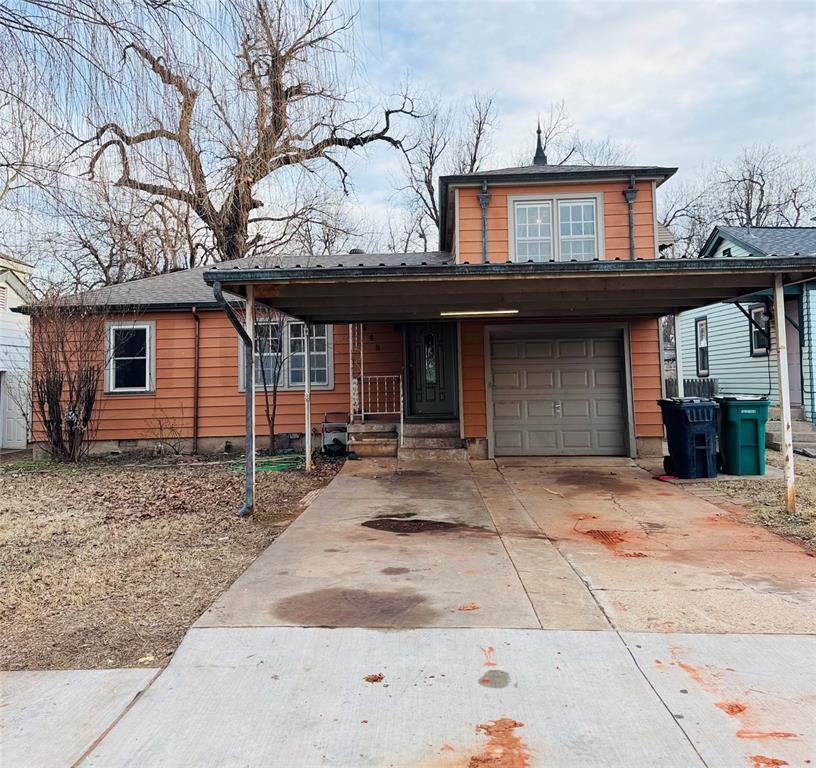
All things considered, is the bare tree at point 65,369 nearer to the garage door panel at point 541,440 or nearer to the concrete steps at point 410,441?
the concrete steps at point 410,441

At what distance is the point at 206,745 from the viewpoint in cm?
232

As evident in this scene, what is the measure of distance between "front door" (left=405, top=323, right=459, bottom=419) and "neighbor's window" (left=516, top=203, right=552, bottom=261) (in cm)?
212

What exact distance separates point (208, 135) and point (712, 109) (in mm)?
10292

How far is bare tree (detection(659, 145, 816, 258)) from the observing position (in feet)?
94.7

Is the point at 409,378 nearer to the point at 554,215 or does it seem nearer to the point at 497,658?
the point at 554,215

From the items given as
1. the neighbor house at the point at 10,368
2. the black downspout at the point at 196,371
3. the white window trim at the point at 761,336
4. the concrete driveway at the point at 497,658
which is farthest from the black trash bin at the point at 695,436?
the neighbor house at the point at 10,368

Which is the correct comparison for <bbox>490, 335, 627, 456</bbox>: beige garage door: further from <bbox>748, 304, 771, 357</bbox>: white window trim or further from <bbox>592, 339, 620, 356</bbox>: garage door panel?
<bbox>748, 304, 771, 357</bbox>: white window trim

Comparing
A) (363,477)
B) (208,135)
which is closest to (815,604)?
(208,135)

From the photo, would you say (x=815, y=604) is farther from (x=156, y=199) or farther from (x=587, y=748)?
(x=156, y=199)

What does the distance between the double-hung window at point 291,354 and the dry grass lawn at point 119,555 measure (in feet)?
9.75

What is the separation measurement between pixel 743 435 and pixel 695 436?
28.4 inches

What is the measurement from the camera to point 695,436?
27.1ft

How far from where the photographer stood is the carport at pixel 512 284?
19.9ft

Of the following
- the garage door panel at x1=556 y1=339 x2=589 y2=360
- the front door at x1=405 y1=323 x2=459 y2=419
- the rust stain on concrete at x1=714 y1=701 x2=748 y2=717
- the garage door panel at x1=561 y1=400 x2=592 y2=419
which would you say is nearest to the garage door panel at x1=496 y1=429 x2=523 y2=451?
Result: the garage door panel at x1=561 y1=400 x2=592 y2=419
